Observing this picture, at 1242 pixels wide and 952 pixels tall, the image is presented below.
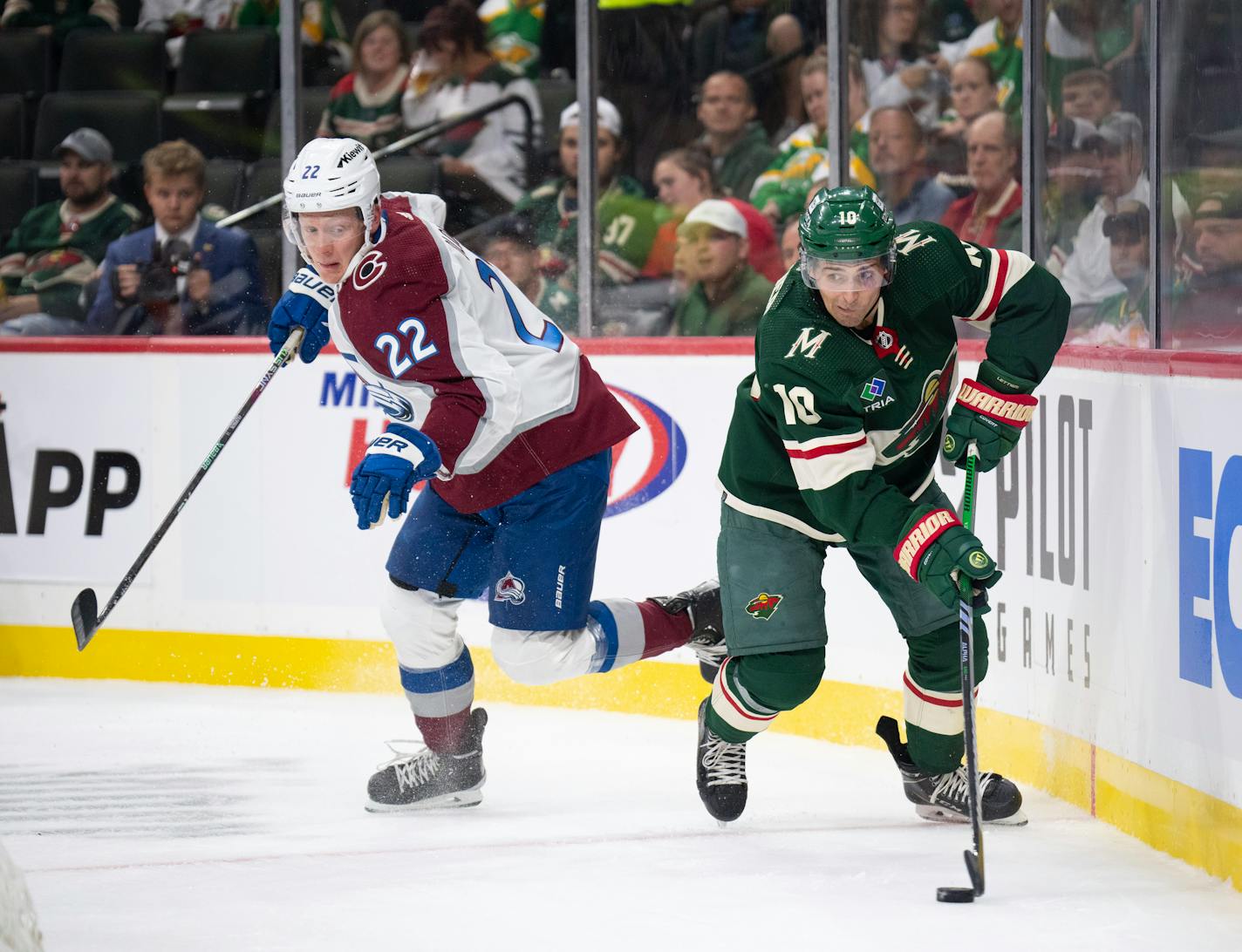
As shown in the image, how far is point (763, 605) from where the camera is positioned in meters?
3.35

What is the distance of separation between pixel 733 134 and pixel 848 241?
2440 mm

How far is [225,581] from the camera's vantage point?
5.17 metres

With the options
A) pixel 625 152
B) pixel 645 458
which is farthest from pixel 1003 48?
pixel 645 458

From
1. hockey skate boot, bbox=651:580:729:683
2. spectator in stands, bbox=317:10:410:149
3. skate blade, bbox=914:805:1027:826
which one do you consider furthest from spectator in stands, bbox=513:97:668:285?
skate blade, bbox=914:805:1027:826

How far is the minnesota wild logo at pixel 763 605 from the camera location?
3.34 meters

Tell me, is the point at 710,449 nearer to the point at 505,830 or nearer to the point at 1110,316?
the point at 1110,316

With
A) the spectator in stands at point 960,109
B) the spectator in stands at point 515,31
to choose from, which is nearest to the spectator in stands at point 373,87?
the spectator in stands at point 515,31

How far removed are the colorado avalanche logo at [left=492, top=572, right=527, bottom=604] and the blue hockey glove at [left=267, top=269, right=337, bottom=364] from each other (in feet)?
2.30

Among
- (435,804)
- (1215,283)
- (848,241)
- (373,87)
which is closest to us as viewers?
(848,241)

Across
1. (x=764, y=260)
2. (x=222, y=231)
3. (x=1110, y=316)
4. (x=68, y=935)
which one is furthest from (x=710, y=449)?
(x=68, y=935)

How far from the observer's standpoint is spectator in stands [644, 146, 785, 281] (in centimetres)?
521

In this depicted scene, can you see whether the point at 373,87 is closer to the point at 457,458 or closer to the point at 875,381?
the point at 457,458

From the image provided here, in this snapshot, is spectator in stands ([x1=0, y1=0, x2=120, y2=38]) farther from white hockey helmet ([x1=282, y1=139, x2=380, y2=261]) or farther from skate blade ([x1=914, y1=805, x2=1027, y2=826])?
skate blade ([x1=914, y1=805, x2=1027, y2=826])

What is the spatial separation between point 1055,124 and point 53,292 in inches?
122
